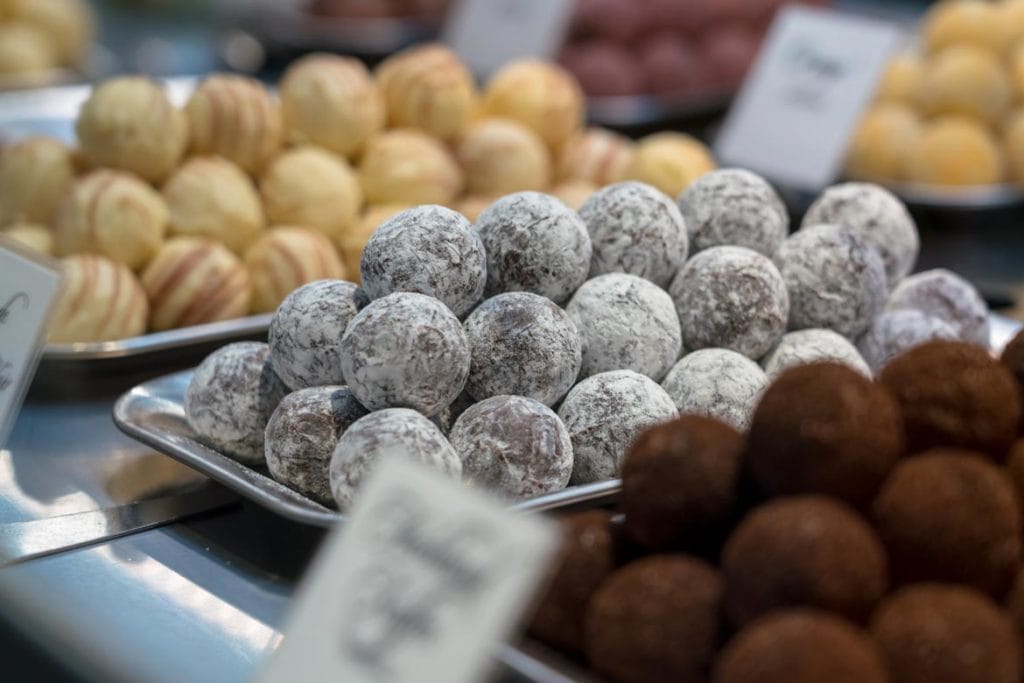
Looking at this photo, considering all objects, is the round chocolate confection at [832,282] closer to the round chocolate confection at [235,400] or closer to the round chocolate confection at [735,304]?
the round chocolate confection at [735,304]

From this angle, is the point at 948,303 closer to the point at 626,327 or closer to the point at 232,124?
the point at 626,327

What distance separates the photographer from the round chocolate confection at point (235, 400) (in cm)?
112

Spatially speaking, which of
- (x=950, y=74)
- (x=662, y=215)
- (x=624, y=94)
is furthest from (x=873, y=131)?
(x=662, y=215)

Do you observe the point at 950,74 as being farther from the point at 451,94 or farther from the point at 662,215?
the point at 662,215

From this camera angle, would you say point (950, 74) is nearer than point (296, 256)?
No

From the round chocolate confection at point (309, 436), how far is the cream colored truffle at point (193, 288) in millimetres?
465

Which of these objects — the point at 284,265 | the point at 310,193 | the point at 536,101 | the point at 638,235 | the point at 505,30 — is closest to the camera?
the point at 638,235

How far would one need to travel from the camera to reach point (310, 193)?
164 cm

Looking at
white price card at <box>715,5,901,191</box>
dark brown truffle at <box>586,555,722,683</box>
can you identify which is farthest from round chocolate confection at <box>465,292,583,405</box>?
white price card at <box>715,5,901,191</box>

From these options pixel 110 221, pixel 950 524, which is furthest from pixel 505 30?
pixel 950 524

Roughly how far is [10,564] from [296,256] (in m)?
0.61

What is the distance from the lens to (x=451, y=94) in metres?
1.81

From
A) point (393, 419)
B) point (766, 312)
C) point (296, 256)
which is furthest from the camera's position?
point (296, 256)

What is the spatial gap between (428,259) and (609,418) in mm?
201
